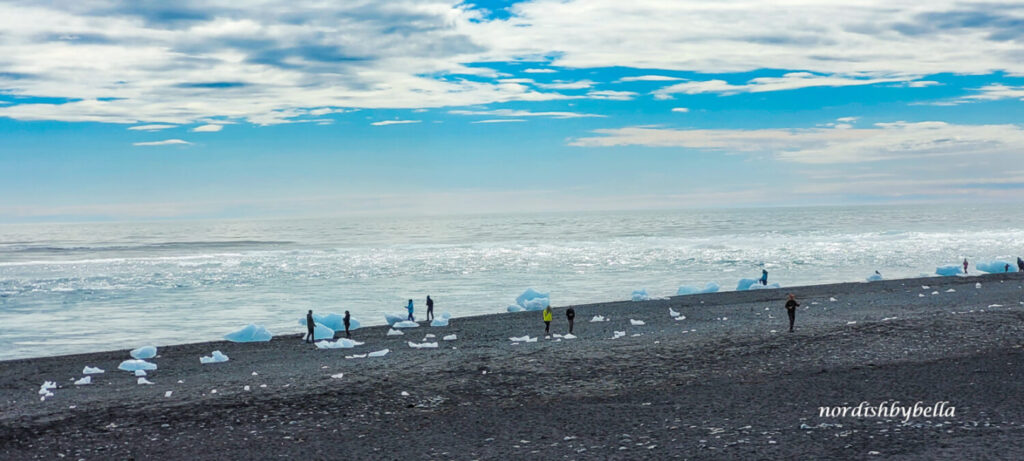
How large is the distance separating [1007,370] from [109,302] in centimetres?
4894

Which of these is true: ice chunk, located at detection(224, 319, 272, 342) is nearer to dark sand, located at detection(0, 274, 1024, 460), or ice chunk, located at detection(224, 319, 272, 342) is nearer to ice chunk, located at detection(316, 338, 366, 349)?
dark sand, located at detection(0, 274, 1024, 460)

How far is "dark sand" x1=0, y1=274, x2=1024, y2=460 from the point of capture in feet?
50.4

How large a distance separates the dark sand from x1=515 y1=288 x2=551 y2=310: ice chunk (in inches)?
370

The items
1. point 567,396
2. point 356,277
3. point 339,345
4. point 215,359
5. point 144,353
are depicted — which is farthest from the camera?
point 356,277

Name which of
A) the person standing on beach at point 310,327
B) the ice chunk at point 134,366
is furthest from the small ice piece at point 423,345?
the ice chunk at point 134,366

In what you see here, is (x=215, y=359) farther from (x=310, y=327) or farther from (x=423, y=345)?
(x=423, y=345)

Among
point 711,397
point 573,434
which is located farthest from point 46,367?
point 711,397

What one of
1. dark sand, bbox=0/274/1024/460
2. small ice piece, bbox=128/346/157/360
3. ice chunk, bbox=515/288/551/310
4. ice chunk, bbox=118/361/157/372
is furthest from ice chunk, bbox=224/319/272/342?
ice chunk, bbox=515/288/551/310

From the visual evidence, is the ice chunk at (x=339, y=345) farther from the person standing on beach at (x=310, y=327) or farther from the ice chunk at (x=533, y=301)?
the ice chunk at (x=533, y=301)

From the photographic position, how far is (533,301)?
41.7 meters

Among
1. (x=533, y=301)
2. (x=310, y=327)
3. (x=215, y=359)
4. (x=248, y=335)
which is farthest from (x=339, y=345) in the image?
(x=533, y=301)

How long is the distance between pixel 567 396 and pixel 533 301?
21.8m

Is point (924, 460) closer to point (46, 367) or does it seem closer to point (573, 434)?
point (573, 434)

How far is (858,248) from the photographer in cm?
9175
